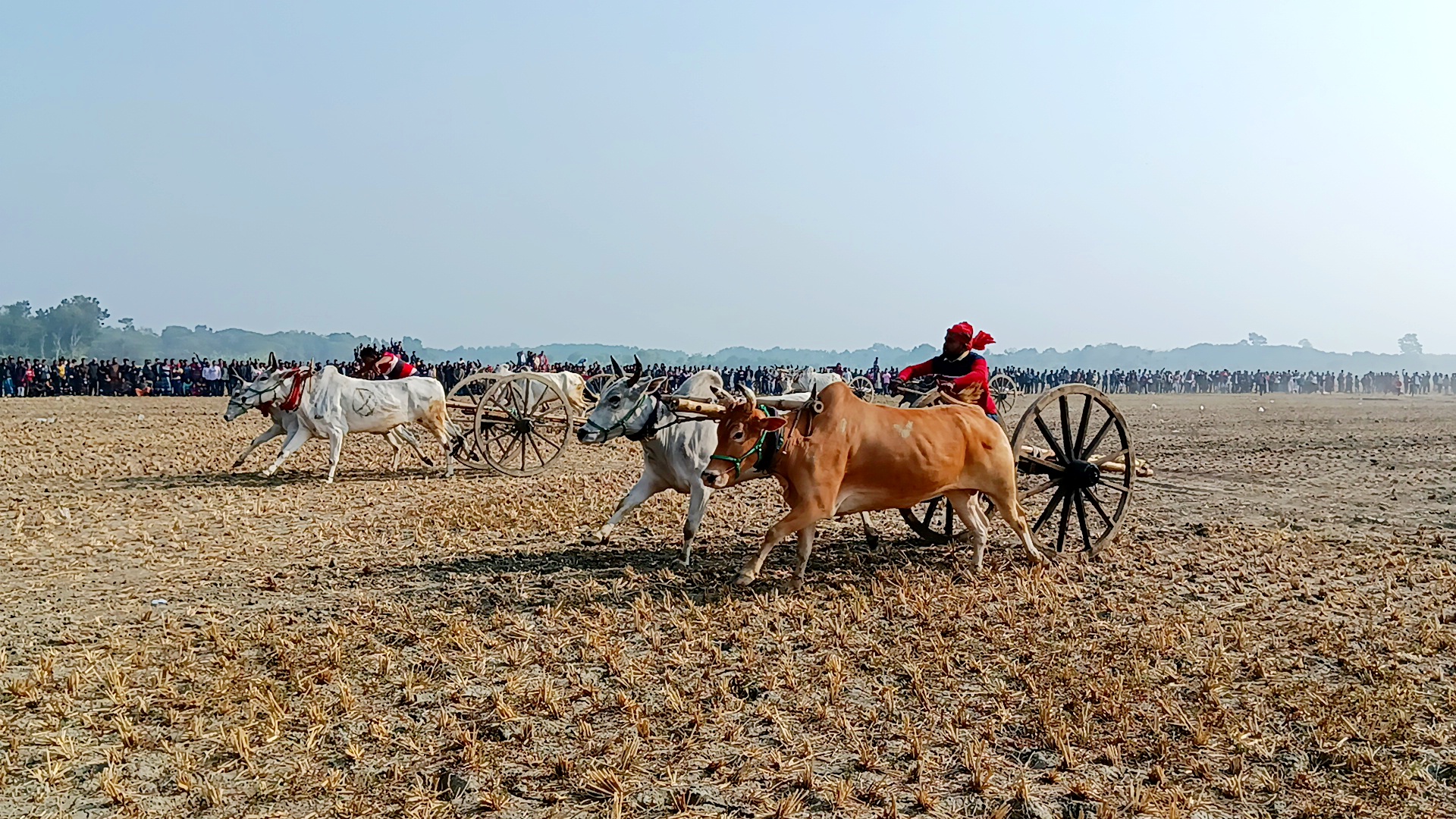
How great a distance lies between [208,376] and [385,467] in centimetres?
3190

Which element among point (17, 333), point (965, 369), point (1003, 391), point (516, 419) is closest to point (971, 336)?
point (965, 369)

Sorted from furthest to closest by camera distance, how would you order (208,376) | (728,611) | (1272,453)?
(208,376), (1272,453), (728,611)

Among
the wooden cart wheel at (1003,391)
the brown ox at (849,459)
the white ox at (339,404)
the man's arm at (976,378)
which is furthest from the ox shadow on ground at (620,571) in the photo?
the wooden cart wheel at (1003,391)

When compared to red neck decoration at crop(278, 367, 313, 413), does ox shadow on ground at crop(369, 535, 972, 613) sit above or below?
below

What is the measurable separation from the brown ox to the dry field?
1.93ft

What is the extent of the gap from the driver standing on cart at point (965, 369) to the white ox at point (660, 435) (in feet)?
4.52

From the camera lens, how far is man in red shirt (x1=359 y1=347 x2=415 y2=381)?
1523 centimetres

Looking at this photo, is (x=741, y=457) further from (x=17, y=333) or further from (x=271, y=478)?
(x=17, y=333)

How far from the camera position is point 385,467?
48.0 feet

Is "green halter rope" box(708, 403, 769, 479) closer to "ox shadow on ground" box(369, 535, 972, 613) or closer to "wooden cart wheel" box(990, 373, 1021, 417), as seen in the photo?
"ox shadow on ground" box(369, 535, 972, 613)

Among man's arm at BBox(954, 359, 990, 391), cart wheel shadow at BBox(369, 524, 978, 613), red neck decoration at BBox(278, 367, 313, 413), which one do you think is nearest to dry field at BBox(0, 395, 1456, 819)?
cart wheel shadow at BBox(369, 524, 978, 613)

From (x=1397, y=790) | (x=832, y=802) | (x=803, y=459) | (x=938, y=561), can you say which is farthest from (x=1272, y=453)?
(x=832, y=802)

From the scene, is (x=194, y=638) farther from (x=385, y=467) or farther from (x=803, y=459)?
(x=385, y=467)

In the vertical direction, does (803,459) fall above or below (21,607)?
above
